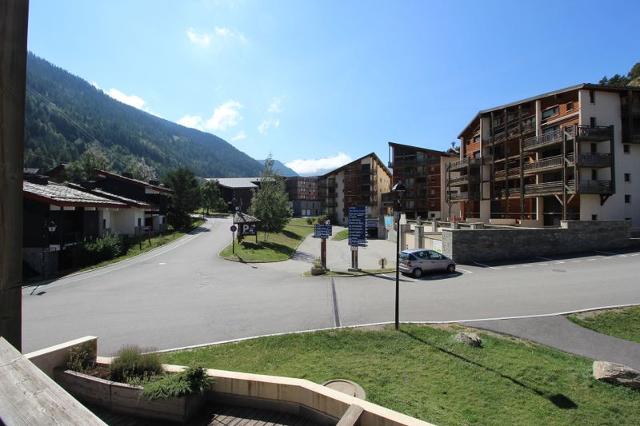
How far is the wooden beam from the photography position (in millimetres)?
2590

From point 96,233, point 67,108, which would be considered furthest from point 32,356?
point 67,108

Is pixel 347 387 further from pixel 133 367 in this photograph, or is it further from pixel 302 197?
pixel 302 197

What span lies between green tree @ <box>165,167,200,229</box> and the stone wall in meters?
38.6

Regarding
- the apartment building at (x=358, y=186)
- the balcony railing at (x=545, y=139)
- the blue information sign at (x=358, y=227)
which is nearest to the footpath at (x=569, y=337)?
the blue information sign at (x=358, y=227)

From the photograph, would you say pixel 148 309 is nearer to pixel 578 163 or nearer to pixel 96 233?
pixel 96 233

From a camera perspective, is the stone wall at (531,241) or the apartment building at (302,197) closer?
the stone wall at (531,241)

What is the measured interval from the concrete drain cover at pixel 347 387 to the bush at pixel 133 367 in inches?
138

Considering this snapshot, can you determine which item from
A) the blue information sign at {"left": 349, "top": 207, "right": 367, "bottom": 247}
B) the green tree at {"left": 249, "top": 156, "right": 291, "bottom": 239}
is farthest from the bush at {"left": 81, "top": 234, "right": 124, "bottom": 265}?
the blue information sign at {"left": 349, "top": 207, "right": 367, "bottom": 247}

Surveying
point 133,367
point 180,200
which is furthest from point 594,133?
point 180,200

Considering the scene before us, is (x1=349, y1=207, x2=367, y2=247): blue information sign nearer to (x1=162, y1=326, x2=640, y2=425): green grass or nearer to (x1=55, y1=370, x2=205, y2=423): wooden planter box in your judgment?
(x1=162, y1=326, x2=640, y2=425): green grass

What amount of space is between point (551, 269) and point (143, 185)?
46.4m

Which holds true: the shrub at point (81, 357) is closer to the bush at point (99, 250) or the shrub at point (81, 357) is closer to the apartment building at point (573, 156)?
the bush at point (99, 250)

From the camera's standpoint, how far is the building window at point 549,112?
37.7 meters

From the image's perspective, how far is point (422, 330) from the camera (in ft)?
37.3
